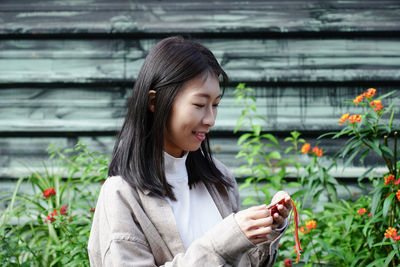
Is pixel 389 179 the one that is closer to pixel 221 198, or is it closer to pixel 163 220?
pixel 221 198

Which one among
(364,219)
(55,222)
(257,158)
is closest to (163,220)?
(55,222)

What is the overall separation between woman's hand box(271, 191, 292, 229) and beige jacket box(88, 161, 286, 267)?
0.05 meters

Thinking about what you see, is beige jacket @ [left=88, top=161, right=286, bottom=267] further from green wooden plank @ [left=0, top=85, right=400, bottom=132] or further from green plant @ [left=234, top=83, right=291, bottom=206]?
green wooden plank @ [left=0, top=85, right=400, bottom=132]

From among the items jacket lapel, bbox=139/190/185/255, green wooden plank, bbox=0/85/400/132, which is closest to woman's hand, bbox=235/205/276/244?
jacket lapel, bbox=139/190/185/255

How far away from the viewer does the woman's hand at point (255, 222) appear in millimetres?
1355

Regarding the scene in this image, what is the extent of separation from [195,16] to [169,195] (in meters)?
1.91

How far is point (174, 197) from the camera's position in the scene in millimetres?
1584

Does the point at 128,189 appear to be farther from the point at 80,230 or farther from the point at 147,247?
the point at 80,230

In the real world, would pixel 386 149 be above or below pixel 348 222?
above

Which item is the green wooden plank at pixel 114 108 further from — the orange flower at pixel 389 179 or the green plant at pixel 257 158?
the orange flower at pixel 389 179

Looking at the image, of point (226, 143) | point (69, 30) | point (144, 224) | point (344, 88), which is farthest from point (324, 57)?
point (144, 224)

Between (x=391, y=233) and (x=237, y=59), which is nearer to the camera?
(x=391, y=233)

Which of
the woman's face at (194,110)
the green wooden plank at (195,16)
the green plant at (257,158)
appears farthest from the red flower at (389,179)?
the green wooden plank at (195,16)

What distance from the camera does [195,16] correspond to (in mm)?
3209
